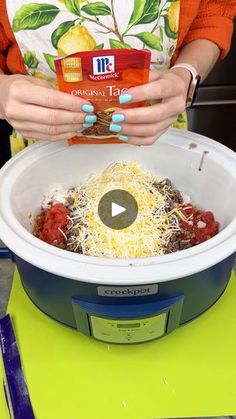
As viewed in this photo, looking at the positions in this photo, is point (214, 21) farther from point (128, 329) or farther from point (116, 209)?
point (128, 329)

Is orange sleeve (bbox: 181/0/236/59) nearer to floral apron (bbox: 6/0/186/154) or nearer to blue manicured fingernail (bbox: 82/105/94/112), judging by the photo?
floral apron (bbox: 6/0/186/154)

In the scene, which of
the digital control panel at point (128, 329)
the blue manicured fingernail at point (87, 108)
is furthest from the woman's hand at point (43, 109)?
the digital control panel at point (128, 329)

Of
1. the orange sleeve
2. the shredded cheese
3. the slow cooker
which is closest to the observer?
the slow cooker

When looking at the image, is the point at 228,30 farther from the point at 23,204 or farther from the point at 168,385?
the point at 168,385

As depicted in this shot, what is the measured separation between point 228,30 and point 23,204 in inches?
19.4

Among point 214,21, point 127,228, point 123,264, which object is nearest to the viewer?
point 123,264

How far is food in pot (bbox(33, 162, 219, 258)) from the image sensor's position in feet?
2.09

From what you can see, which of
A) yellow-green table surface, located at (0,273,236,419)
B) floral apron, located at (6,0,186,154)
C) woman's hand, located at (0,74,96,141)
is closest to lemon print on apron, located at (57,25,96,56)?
floral apron, located at (6,0,186,154)

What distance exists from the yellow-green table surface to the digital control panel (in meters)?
0.05

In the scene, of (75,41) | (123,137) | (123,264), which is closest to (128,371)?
(123,264)

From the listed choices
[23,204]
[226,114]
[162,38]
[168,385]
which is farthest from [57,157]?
[226,114]

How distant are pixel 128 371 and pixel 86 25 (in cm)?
52

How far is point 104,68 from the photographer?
0.57m

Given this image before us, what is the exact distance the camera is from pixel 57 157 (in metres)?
0.75
